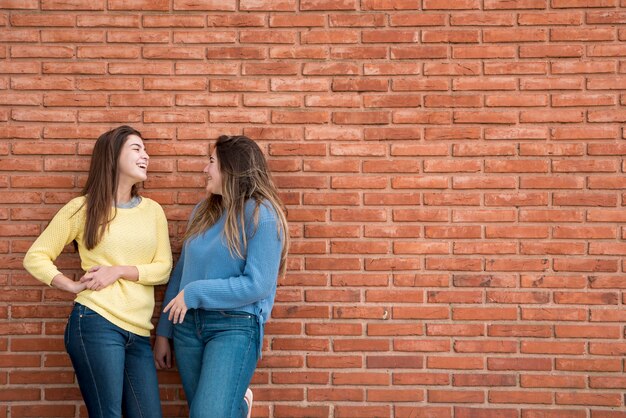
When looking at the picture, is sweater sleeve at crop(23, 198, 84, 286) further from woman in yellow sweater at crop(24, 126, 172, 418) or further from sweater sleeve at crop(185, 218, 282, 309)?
sweater sleeve at crop(185, 218, 282, 309)

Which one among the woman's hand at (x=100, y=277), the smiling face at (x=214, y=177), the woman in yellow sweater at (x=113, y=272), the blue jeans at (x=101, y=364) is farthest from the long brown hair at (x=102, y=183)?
the smiling face at (x=214, y=177)

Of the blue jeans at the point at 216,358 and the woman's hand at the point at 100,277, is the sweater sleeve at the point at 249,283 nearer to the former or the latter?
the blue jeans at the point at 216,358

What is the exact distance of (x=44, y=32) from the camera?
3641 mm

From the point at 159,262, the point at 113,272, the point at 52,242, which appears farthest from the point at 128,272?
the point at 52,242

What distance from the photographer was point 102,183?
3.33m

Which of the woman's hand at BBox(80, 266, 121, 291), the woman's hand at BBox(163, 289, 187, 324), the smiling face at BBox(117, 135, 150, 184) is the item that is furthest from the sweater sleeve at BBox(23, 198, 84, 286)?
the woman's hand at BBox(163, 289, 187, 324)

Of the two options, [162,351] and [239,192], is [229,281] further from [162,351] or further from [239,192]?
[162,351]

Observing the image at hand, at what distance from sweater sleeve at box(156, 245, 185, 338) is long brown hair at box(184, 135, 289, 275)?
0.18 metres

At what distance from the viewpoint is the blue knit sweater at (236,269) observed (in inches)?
118

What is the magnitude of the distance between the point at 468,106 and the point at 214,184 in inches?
58.4

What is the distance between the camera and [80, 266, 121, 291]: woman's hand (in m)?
3.17

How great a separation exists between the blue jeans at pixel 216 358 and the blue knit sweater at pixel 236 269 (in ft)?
0.25

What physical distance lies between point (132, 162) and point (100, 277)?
0.62 meters

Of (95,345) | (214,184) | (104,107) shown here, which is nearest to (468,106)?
(214,184)
